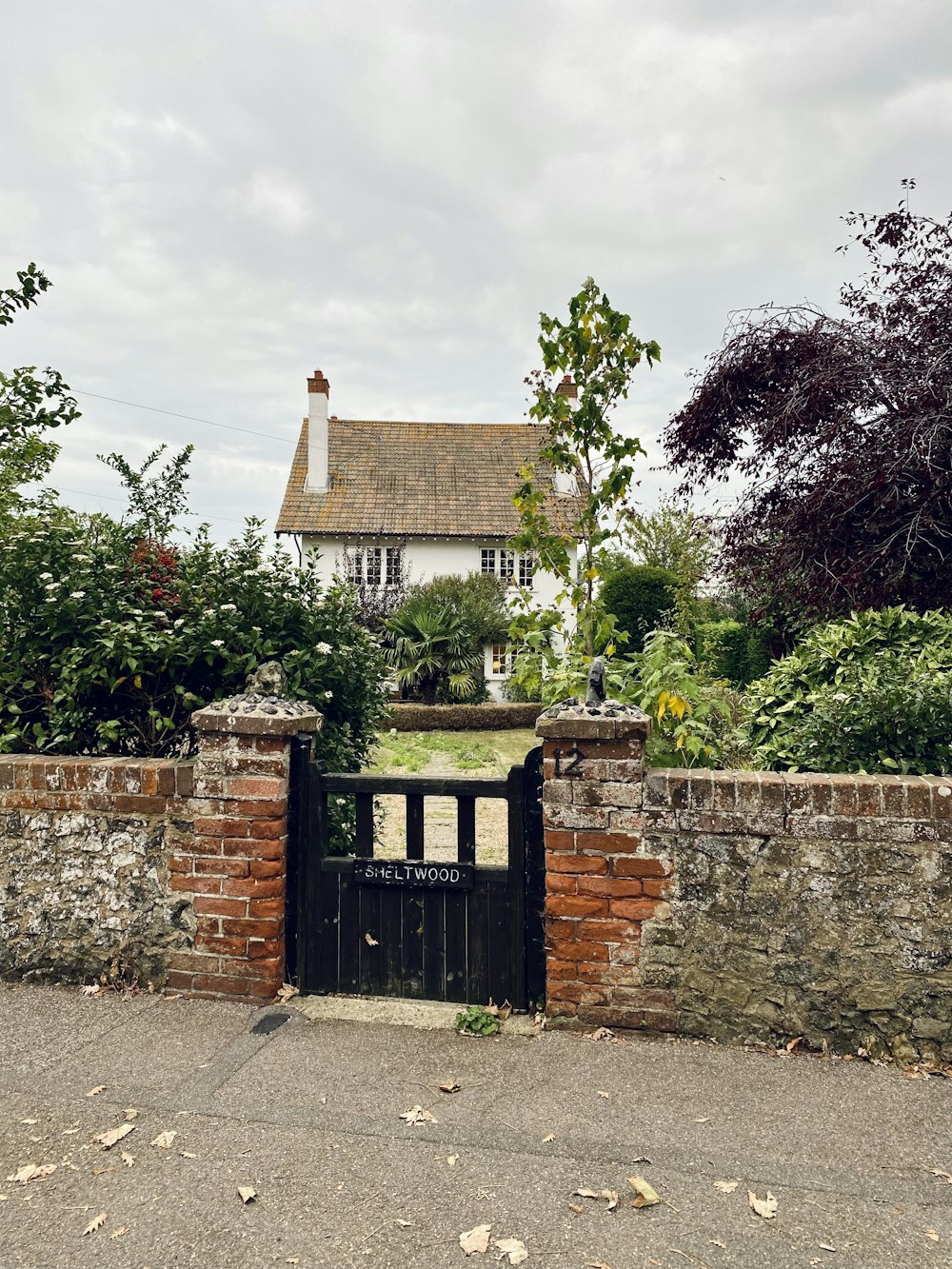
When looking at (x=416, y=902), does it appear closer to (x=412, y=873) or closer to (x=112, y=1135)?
(x=412, y=873)

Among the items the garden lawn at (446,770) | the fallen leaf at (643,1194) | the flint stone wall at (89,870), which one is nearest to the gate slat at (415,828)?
the flint stone wall at (89,870)

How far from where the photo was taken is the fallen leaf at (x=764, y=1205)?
6.86 ft

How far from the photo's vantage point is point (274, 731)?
10.8ft

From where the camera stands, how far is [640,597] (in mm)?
16484

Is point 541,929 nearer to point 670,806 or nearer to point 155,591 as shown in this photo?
point 670,806

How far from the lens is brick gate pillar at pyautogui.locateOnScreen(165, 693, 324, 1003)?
10.9 feet

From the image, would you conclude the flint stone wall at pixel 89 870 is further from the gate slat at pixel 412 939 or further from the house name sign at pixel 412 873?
the gate slat at pixel 412 939

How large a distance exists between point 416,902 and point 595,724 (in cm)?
113

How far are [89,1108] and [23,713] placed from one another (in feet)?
7.31

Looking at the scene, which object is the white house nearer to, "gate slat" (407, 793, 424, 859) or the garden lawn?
the garden lawn

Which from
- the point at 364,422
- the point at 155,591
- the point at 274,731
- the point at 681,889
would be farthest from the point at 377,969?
the point at 364,422

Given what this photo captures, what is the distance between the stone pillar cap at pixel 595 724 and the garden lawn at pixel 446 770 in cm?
188

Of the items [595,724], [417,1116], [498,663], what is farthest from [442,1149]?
[498,663]

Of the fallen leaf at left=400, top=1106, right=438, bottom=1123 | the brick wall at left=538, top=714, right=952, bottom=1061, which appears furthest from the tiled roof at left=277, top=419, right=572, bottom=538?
the fallen leaf at left=400, top=1106, right=438, bottom=1123
